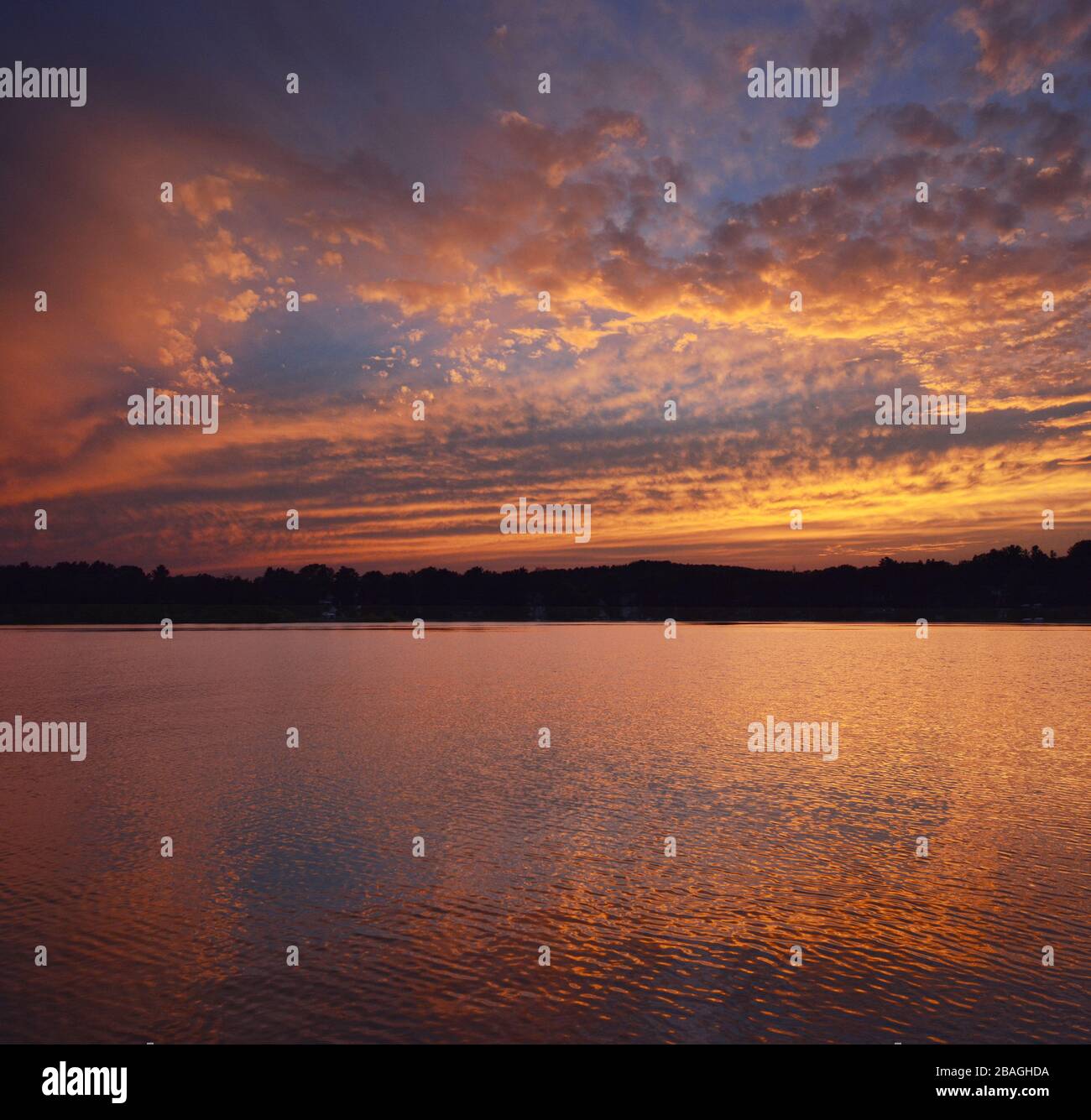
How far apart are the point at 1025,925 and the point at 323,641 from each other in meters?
157

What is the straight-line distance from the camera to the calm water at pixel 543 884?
46.9ft

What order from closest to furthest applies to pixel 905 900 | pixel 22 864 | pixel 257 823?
pixel 905 900 < pixel 22 864 < pixel 257 823

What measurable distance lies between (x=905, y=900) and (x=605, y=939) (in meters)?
7.91

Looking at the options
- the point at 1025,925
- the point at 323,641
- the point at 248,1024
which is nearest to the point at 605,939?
the point at 248,1024

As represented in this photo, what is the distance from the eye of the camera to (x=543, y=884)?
67.7 ft

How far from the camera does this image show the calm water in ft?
46.9

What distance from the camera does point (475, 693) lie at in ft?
219

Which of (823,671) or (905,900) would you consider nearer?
(905,900)

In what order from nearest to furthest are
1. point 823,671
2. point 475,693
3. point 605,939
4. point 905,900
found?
1. point 605,939
2. point 905,900
3. point 475,693
4. point 823,671

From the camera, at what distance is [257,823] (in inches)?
1048
